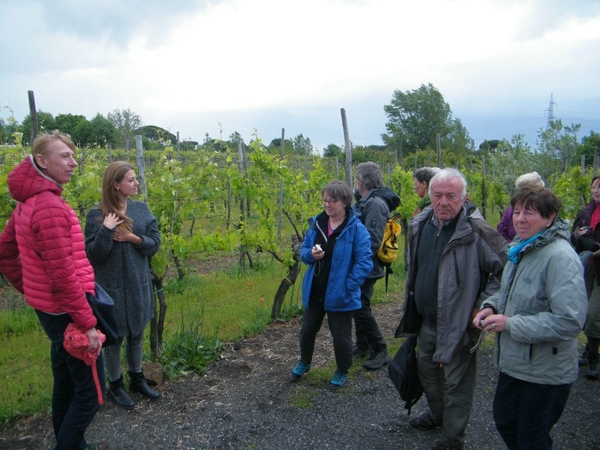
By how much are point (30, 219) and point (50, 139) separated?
43 centimetres

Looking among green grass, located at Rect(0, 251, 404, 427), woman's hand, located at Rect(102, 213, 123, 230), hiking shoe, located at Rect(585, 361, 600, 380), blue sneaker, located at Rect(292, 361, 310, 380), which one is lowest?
hiking shoe, located at Rect(585, 361, 600, 380)

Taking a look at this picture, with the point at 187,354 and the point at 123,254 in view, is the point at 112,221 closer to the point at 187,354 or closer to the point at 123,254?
the point at 123,254

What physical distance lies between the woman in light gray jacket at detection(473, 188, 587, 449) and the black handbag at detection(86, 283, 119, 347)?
1.99 m

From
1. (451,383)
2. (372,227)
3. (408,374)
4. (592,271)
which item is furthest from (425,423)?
(592,271)

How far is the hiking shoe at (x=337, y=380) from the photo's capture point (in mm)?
3732

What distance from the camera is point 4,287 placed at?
709cm

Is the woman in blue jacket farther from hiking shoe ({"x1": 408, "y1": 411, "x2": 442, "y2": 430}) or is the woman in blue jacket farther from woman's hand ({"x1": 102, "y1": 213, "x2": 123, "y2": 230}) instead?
woman's hand ({"x1": 102, "y1": 213, "x2": 123, "y2": 230})

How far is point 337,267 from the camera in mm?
3520

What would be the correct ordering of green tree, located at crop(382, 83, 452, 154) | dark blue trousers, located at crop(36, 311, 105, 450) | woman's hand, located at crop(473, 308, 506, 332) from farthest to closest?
green tree, located at crop(382, 83, 452, 154)
dark blue trousers, located at crop(36, 311, 105, 450)
woman's hand, located at crop(473, 308, 506, 332)

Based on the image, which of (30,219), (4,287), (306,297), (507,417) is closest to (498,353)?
(507,417)

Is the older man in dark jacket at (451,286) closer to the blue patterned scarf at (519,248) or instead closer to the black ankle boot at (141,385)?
the blue patterned scarf at (519,248)

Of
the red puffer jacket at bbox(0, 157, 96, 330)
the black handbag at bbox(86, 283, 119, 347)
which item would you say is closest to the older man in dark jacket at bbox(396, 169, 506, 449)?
the black handbag at bbox(86, 283, 119, 347)

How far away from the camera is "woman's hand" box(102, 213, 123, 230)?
2.94m

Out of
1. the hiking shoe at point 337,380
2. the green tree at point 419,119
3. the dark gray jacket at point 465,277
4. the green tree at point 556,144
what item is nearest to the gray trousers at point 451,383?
the dark gray jacket at point 465,277
